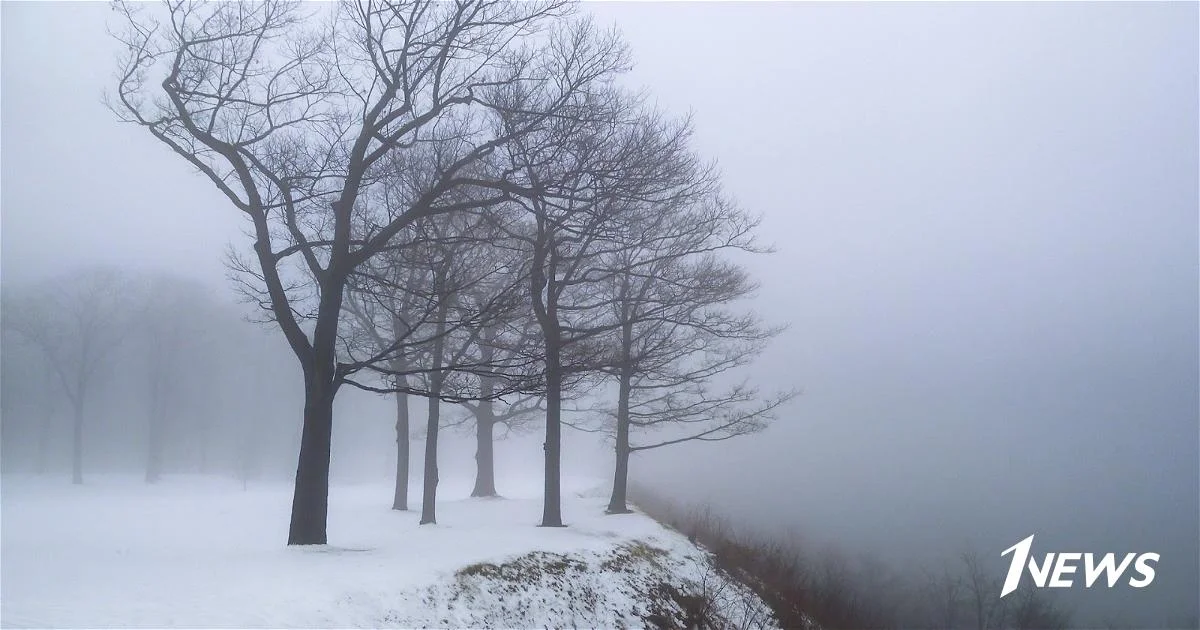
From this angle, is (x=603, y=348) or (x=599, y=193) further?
(x=603, y=348)

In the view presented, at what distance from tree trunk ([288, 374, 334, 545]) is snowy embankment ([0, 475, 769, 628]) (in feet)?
1.62

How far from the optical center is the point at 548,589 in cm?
1187

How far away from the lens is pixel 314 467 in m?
12.6

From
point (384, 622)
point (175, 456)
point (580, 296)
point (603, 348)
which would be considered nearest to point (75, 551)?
point (384, 622)

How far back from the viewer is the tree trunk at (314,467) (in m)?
12.4

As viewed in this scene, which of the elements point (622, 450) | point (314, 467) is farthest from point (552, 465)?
point (314, 467)

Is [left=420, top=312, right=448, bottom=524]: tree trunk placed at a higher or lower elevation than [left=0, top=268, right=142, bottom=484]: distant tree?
lower

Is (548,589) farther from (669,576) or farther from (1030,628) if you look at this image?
(1030,628)

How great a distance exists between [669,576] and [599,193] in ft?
23.5

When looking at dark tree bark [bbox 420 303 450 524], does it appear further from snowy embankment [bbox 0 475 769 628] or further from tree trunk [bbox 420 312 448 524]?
snowy embankment [bbox 0 475 769 628]

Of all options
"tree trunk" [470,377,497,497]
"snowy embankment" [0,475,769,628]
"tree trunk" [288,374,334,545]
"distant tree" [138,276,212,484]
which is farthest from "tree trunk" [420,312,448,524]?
"distant tree" [138,276,212,484]

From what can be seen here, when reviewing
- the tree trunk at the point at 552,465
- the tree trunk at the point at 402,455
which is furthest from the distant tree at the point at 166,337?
the tree trunk at the point at 552,465

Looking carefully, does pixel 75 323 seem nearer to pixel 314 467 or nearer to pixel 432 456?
pixel 432 456

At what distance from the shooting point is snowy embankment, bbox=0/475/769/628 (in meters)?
8.20
